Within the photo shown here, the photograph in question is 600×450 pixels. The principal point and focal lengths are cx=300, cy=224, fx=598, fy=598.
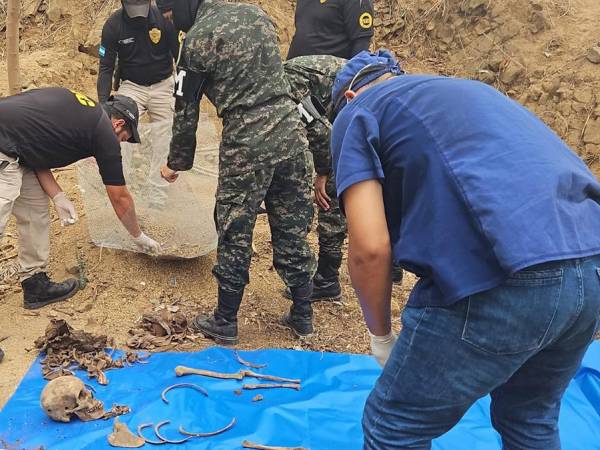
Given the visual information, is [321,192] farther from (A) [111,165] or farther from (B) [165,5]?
(B) [165,5]

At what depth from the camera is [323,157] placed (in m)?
3.50

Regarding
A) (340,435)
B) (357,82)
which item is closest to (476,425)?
(340,435)

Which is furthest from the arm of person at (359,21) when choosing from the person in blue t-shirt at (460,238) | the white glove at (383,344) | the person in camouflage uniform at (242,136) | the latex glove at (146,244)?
the white glove at (383,344)

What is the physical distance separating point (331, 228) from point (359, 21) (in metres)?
1.55

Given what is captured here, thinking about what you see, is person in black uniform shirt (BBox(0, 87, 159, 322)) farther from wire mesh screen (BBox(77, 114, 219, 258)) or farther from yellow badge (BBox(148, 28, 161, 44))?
yellow badge (BBox(148, 28, 161, 44))

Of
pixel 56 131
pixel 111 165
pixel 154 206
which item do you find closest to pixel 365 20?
pixel 154 206

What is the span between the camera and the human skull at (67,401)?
2.50 m

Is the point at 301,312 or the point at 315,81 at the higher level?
the point at 315,81

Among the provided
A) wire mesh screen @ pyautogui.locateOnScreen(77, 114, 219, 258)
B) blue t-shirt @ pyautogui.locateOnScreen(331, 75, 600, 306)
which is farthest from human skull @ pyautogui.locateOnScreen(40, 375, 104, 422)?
blue t-shirt @ pyautogui.locateOnScreen(331, 75, 600, 306)

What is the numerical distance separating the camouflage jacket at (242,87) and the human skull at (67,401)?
1.21 m

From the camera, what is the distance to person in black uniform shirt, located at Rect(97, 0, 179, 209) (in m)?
4.63

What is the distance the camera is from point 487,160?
4.65 ft

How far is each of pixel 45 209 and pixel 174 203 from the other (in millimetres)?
813

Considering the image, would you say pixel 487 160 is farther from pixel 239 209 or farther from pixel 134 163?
pixel 134 163
